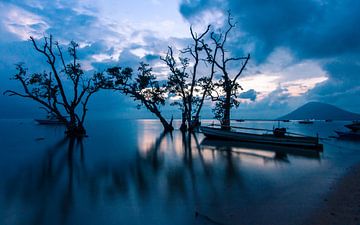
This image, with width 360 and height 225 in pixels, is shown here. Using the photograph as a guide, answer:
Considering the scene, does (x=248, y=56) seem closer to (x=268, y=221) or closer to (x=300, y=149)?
(x=300, y=149)

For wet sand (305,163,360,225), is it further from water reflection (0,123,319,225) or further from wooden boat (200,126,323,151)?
wooden boat (200,126,323,151)

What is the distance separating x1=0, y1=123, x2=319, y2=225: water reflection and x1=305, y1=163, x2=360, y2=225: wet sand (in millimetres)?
2016

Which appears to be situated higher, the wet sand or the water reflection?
the wet sand

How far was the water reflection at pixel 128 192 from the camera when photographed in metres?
6.52

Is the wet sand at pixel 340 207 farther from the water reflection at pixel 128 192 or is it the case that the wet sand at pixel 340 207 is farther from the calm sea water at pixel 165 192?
the water reflection at pixel 128 192

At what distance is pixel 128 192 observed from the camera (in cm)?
873

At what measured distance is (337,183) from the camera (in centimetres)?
944

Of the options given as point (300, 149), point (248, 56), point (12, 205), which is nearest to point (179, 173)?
point (12, 205)

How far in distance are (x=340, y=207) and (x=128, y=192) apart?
639 cm

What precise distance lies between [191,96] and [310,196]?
31437 mm

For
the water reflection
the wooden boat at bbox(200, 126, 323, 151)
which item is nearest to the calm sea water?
the water reflection

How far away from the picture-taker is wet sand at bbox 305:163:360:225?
5602 millimetres

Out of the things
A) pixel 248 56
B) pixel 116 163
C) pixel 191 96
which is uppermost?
pixel 248 56

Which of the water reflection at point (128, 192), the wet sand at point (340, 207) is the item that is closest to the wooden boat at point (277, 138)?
the water reflection at point (128, 192)
